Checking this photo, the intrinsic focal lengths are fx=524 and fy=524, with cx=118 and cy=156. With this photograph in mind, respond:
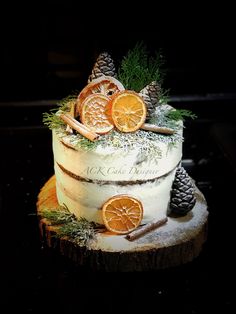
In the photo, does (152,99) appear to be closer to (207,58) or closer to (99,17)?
(99,17)

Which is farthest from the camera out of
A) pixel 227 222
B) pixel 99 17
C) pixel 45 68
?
pixel 45 68

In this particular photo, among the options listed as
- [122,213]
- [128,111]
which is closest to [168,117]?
[128,111]

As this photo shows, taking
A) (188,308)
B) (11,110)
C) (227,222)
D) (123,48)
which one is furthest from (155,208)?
(11,110)

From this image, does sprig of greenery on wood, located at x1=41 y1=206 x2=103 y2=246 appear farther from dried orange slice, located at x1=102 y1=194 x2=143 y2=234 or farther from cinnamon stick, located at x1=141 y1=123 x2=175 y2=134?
cinnamon stick, located at x1=141 y1=123 x2=175 y2=134

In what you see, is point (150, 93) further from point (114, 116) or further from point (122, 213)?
point (122, 213)

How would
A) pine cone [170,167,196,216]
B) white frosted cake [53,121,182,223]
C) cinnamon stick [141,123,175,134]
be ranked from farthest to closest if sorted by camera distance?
pine cone [170,167,196,216], cinnamon stick [141,123,175,134], white frosted cake [53,121,182,223]

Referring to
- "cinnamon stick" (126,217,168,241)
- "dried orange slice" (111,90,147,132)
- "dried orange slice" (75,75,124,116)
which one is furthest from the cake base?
"dried orange slice" (75,75,124,116)
